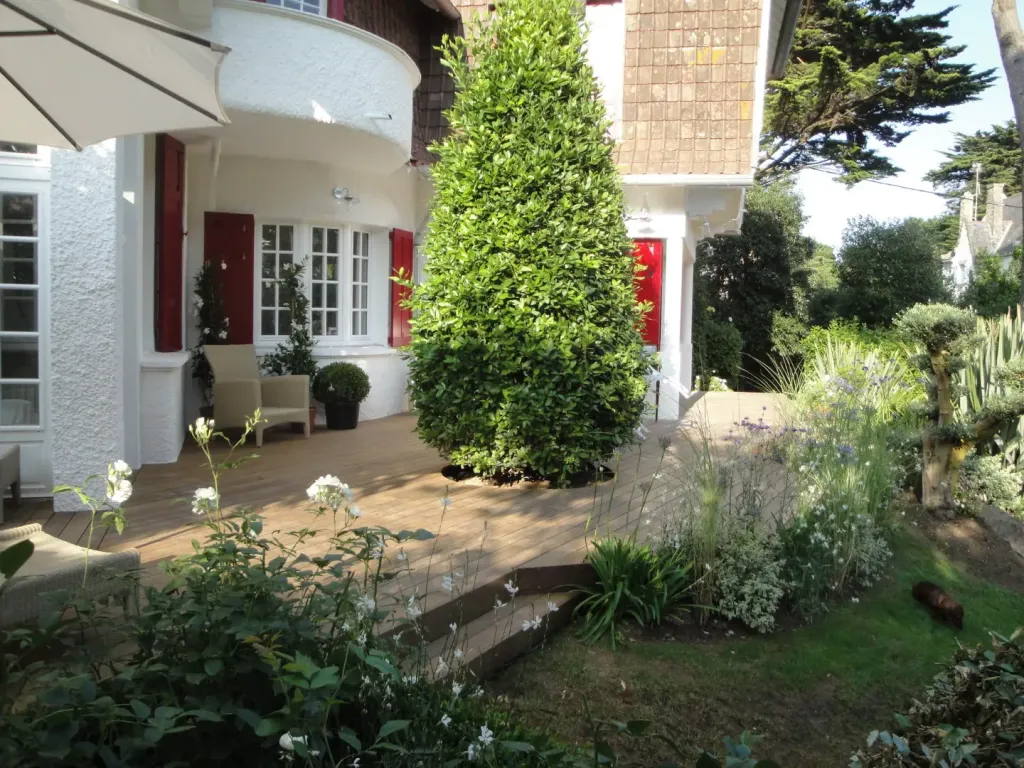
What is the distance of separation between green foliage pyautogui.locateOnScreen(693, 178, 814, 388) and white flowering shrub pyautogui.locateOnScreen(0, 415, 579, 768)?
20.9m

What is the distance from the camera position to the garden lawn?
375cm

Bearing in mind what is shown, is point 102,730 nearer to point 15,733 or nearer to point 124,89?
point 15,733

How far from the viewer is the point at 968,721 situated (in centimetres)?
307

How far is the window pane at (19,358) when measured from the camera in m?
5.88

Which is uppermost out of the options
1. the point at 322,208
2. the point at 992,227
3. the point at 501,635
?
the point at 992,227

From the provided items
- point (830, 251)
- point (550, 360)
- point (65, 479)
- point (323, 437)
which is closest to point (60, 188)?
point (65, 479)

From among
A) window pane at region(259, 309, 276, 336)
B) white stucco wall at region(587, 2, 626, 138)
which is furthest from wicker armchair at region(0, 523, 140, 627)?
white stucco wall at region(587, 2, 626, 138)

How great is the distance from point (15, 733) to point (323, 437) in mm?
7569

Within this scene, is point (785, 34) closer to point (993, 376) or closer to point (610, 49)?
point (610, 49)

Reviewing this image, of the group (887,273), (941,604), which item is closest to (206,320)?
(941,604)

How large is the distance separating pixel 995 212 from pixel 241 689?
1765 inches

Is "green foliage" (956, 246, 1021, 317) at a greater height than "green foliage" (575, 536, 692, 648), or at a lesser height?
greater

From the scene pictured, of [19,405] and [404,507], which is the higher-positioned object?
[19,405]

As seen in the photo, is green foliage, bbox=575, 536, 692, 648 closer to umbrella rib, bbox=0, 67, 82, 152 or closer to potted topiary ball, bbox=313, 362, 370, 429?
umbrella rib, bbox=0, 67, 82, 152
